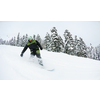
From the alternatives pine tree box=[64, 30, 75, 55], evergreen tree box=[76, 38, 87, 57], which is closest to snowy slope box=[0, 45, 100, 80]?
pine tree box=[64, 30, 75, 55]

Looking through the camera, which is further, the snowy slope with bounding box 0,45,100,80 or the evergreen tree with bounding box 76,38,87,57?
the evergreen tree with bounding box 76,38,87,57

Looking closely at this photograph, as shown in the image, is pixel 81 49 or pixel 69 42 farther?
pixel 81 49

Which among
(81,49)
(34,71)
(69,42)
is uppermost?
(69,42)

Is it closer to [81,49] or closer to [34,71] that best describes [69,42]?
[81,49]

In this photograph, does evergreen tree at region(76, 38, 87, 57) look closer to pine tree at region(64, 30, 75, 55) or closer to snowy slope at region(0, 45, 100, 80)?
pine tree at region(64, 30, 75, 55)

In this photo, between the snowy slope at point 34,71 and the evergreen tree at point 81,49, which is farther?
the evergreen tree at point 81,49

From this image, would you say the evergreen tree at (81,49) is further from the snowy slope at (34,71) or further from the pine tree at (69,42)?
the snowy slope at (34,71)

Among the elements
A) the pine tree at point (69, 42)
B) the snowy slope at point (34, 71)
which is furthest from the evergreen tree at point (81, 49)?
the snowy slope at point (34, 71)

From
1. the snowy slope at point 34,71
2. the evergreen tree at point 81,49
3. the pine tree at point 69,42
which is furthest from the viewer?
the evergreen tree at point 81,49

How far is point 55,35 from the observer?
18.3m

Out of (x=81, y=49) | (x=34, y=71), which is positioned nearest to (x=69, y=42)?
(x=81, y=49)

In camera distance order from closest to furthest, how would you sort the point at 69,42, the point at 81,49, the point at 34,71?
1. the point at 34,71
2. the point at 69,42
3. the point at 81,49

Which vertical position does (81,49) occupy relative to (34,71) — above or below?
above

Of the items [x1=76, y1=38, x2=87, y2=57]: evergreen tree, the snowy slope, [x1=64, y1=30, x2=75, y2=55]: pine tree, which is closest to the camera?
the snowy slope
